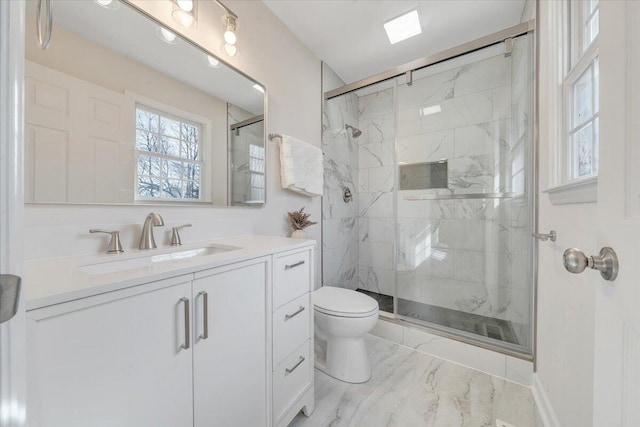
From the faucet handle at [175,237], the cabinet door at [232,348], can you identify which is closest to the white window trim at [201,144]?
the faucet handle at [175,237]

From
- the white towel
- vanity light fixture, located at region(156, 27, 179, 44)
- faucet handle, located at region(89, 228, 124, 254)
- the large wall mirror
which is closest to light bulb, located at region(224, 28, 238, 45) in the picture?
the large wall mirror

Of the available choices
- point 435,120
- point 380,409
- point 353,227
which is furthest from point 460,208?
point 380,409

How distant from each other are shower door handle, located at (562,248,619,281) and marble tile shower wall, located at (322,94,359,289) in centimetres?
189

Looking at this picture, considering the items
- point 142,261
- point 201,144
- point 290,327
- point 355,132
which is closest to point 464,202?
point 355,132

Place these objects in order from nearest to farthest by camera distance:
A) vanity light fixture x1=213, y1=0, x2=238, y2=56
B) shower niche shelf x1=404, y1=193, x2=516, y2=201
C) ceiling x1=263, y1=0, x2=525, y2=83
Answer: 1. vanity light fixture x1=213, y1=0, x2=238, y2=56
2. ceiling x1=263, y1=0, x2=525, y2=83
3. shower niche shelf x1=404, y1=193, x2=516, y2=201

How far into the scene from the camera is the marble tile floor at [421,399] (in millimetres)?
1241

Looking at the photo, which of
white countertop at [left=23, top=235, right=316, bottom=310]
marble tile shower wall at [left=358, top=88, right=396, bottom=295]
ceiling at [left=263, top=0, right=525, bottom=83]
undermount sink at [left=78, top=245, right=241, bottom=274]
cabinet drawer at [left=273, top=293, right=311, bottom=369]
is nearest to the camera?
white countertop at [left=23, top=235, right=316, bottom=310]

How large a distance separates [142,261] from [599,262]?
1.33 meters

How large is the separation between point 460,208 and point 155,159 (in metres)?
2.32

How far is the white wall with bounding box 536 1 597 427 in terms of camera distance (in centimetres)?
83

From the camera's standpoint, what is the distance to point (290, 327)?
1.16 meters

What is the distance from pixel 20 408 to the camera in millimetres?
314

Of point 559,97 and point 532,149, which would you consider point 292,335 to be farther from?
point 532,149

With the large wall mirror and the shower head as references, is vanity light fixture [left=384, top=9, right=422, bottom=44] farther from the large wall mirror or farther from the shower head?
the large wall mirror
